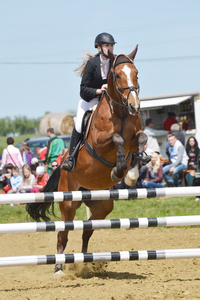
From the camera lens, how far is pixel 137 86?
16.6ft

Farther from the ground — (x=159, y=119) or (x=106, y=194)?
(x=159, y=119)

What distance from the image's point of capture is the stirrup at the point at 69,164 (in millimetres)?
5828

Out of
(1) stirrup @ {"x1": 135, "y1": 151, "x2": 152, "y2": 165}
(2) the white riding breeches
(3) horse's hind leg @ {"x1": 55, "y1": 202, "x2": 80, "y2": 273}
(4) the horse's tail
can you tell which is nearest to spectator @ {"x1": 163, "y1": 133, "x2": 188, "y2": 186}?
(4) the horse's tail

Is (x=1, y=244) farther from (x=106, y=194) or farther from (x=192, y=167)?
(x=192, y=167)

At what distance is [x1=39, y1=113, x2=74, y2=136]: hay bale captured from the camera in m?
22.7

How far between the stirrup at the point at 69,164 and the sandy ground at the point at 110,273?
1.29 meters

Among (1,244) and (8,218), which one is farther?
(8,218)

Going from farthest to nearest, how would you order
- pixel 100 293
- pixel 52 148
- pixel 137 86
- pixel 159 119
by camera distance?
1. pixel 159 119
2. pixel 52 148
3. pixel 137 86
4. pixel 100 293

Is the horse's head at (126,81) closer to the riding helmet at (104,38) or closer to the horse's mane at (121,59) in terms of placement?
the horse's mane at (121,59)

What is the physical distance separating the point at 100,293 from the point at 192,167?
748cm

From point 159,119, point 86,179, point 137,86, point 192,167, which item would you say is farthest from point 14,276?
point 159,119

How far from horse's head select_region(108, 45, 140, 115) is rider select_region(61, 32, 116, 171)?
0.30 metres

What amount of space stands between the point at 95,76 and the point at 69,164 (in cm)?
112

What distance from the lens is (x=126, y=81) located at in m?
5.03
